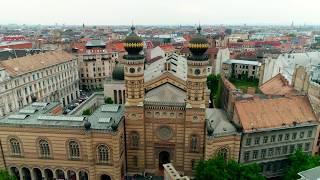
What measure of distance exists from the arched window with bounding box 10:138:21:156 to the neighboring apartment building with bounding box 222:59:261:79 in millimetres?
98261

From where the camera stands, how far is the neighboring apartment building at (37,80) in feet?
250

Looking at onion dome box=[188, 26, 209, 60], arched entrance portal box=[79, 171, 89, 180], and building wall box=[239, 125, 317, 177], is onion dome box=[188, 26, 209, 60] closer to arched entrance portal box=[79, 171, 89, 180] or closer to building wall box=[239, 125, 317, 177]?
building wall box=[239, 125, 317, 177]

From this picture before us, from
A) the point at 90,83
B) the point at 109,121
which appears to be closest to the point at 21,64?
the point at 90,83

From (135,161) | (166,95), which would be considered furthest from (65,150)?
(166,95)

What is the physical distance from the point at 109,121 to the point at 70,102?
5867 centimetres

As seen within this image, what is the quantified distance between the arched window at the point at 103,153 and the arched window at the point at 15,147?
14458mm

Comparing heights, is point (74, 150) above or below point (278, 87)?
below

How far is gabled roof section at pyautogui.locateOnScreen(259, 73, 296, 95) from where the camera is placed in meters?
63.3

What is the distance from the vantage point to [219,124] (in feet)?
168

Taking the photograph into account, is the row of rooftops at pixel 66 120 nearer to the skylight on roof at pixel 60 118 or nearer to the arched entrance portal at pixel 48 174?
the skylight on roof at pixel 60 118

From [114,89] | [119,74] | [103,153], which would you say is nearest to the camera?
[103,153]

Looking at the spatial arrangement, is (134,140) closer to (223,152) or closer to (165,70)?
(223,152)

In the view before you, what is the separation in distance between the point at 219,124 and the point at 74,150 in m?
25.4

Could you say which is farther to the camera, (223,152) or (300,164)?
(223,152)
